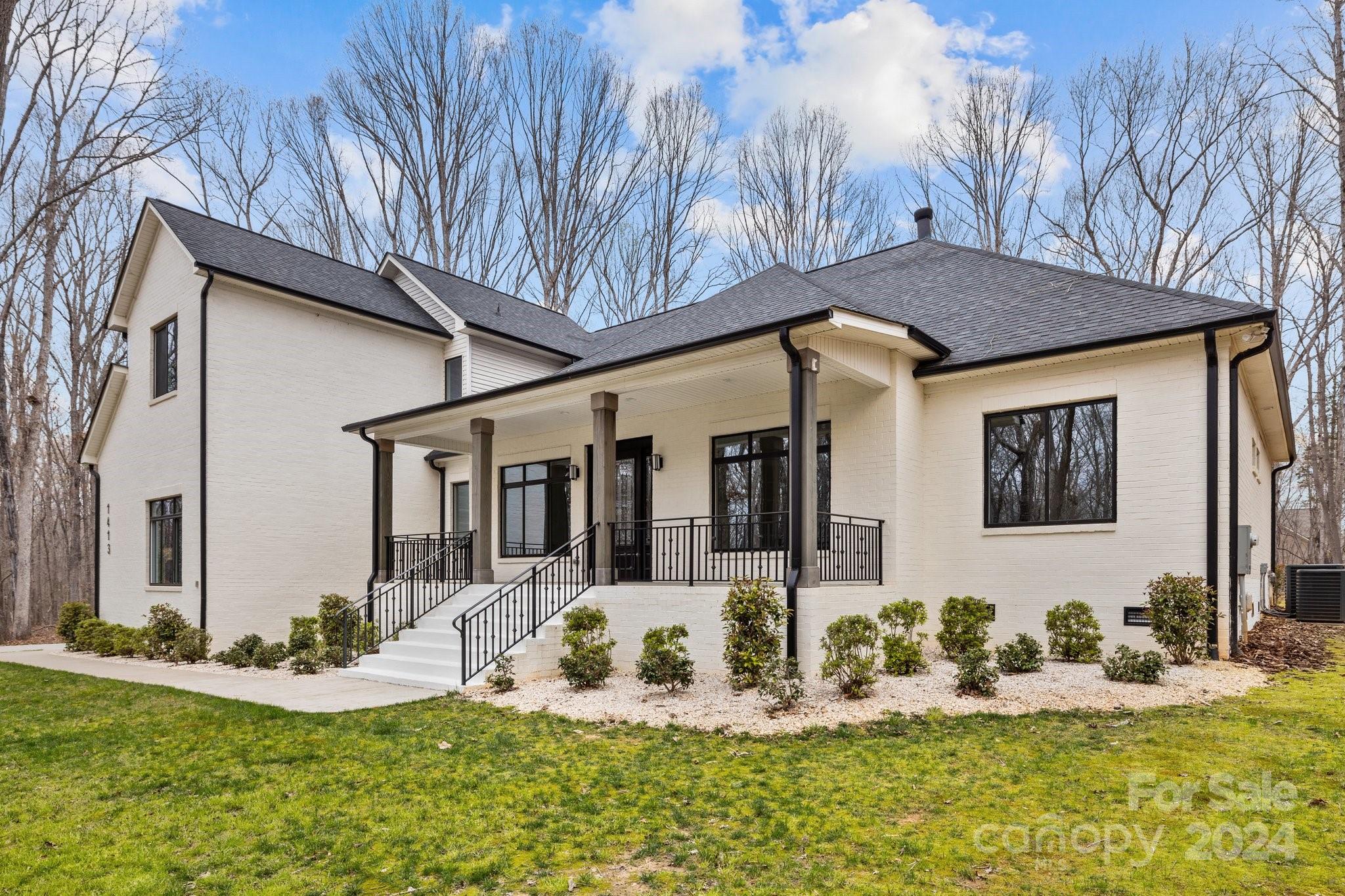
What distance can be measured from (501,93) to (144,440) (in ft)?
50.1

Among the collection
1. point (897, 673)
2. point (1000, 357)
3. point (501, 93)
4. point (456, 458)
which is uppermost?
point (501, 93)

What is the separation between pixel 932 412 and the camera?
34.0 feet

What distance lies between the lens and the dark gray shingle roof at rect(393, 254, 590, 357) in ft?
54.7

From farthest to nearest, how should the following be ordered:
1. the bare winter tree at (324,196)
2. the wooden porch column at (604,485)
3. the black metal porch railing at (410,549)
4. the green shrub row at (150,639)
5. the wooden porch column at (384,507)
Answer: the bare winter tree at (324,196) < the wooden porch column at (384,507) < the black metal porch railing at (410,549) < the green shrub row at (150,639) < the wooden porch column at (604,485)

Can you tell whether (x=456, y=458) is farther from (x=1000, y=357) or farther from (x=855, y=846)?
(x=855, y=846)

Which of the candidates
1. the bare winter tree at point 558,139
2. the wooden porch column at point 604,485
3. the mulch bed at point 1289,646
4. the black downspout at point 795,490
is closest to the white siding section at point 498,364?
the wooden porch column at point 604,485

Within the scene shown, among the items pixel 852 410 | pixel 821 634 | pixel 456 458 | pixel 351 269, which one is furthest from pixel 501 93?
pixel 821 634

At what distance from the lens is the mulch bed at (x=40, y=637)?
1722 cm

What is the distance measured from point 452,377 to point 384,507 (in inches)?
165

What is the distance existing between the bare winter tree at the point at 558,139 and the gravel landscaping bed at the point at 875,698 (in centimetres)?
1850

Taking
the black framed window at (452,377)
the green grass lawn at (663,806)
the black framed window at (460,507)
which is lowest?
the green grass lawn at (663,806)

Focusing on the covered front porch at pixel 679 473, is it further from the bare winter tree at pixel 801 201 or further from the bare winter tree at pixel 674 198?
the bare winter tree at pixel 801 201

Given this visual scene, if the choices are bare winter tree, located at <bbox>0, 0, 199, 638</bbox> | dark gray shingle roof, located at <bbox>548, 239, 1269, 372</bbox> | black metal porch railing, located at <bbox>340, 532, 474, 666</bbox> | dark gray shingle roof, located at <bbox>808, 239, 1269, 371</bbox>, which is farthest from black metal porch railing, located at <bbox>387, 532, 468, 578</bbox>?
dark gray shingle roof, located at <bbox>808, 239, 1269, 371</bbox>

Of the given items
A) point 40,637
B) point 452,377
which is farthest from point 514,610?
point 40,637
